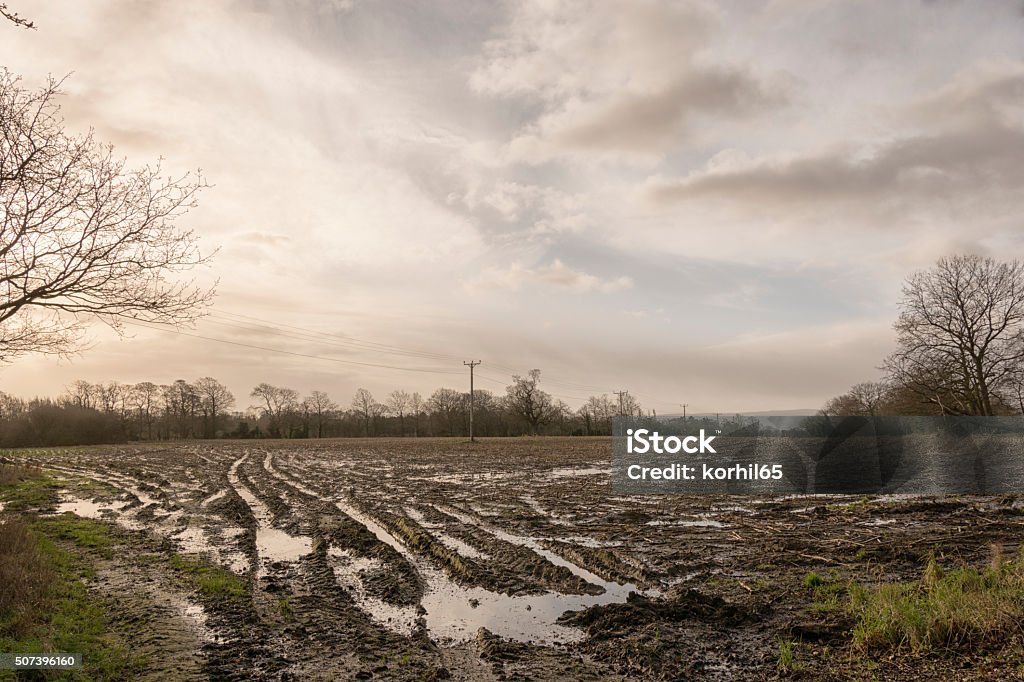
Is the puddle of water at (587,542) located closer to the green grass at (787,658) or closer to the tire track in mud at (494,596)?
the tire track in mud at (494,596)

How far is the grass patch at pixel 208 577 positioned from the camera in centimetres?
873

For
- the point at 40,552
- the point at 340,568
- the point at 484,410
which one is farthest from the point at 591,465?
the point at 484,410

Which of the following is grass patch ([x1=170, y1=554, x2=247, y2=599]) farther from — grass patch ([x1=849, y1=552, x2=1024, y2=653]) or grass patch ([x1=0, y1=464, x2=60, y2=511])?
grass patch ([x1=0, y1=464, x2=60, y2=511])

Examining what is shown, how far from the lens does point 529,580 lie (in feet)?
30.8

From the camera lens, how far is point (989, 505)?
51.0 ft

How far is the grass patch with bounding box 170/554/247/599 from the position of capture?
8.73 metres

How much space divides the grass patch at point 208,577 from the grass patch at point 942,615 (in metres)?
8.01

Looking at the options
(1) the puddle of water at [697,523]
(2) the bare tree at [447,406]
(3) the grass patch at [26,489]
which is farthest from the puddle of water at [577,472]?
(2) the bare tree at [447,406]

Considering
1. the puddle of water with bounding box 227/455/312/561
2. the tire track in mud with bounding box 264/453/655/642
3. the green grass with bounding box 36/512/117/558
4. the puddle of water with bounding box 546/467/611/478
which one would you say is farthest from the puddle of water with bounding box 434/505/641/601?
the puddle of water with bounding box 546/467/611/478

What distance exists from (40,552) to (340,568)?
4.94 m

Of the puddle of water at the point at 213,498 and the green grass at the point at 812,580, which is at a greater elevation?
the green grass at the point at 812,580

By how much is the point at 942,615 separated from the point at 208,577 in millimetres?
9761

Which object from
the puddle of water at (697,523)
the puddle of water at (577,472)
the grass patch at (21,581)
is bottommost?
the puddle of water at (577,472)

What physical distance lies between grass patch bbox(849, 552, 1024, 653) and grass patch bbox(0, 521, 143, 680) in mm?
7644
